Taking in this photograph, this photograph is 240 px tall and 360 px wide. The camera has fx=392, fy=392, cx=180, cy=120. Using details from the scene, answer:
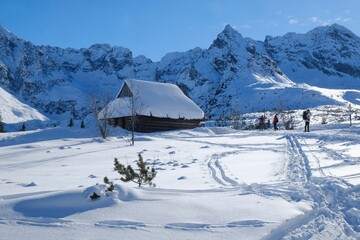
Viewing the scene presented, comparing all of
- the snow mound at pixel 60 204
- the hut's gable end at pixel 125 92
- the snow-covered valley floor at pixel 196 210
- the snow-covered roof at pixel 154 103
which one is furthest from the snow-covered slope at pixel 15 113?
the snow mound at pixel 60 204

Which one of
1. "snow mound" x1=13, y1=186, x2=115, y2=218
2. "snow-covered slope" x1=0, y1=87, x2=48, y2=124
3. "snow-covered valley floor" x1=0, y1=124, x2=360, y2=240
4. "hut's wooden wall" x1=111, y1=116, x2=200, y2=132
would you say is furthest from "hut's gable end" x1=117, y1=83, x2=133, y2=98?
"snow-covered slope" x1=0, y1=87, x2=48, y2=124

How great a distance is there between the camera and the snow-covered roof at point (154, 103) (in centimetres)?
3812

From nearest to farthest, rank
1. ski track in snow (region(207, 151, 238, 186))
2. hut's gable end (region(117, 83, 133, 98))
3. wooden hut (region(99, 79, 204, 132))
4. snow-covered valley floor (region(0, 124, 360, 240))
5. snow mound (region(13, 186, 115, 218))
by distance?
snow-covered valley floor (region(0, 124, 360, 240))
snow mound (region(13, 186, 115, 218))
ski track in snow (region(207, 151, 238, 186))
wooden hut (region(99, 79, 204, 132))
hut's gable end (region(117, 83, 133, 98))

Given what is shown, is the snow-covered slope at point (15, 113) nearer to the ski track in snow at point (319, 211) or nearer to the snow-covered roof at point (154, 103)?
the snow-covered roof at point (154, 103)

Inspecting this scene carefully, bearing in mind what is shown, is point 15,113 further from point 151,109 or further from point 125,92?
point 151,109

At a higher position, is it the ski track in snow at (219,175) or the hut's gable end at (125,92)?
the hut's gable end at (125,92)


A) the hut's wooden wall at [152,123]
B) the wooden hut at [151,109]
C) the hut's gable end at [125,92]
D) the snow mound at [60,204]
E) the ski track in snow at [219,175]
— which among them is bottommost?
the ski track in snow at [219,175]

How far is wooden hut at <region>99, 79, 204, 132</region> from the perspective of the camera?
37875 mm

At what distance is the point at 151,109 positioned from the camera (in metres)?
38.7

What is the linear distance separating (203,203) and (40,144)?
18134 mm

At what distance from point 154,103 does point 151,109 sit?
1.54m

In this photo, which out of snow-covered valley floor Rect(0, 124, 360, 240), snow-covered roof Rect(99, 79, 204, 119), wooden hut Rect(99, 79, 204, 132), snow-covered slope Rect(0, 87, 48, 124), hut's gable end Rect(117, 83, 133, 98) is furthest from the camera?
snow-covered slope Rect(0, 87, 48, 124)

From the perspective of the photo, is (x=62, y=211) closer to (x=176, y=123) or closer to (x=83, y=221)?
(x=83, y=221)

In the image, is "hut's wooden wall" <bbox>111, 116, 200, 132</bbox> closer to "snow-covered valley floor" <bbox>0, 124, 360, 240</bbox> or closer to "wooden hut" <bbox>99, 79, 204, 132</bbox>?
"wooden hut" <bbox>99, 79, 204, 132</bbox>
